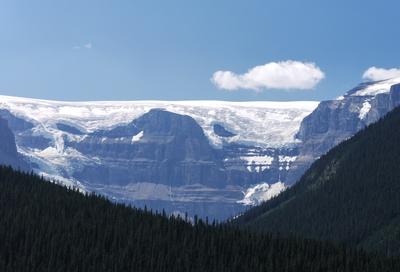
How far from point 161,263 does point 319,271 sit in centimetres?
3521

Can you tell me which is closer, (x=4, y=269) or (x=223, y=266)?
(x=4, y=269)

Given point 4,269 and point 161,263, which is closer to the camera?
point 4,269

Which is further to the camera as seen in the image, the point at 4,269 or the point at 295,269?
the point at 295,269

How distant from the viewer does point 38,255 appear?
194m

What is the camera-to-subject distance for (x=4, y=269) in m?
183

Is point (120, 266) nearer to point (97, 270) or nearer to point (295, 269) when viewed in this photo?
point (97, 270)

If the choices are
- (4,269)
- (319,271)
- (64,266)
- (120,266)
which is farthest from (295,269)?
(4,269)

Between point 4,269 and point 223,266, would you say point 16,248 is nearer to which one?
point 4,269

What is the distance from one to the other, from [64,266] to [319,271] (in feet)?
184

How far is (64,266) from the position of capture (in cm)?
18762

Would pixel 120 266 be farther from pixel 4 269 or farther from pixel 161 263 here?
pixel 4 269

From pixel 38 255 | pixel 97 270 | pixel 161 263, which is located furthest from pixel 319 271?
pixel 38 255

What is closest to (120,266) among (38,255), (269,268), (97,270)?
(97,270)

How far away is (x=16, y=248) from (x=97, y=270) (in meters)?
21.6
